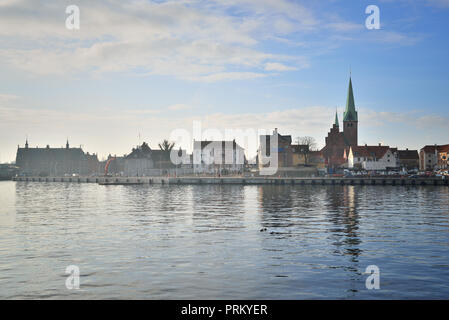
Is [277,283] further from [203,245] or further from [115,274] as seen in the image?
[203,245]

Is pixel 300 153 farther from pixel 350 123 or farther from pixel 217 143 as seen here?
pixel 217 143

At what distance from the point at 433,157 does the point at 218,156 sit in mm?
85954

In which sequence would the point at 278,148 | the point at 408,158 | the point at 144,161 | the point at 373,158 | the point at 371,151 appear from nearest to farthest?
the point at 278,148
the point at 373,158
the point at 371,151
the point at 408,158
the point at 144,161

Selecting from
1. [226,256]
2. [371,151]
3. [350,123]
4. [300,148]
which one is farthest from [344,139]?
[226,256]

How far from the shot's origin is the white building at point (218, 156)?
551 ft

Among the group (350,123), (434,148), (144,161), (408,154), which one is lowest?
(144,161)

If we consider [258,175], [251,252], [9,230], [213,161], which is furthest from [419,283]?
[213,161]

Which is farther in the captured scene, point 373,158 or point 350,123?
point 350,123

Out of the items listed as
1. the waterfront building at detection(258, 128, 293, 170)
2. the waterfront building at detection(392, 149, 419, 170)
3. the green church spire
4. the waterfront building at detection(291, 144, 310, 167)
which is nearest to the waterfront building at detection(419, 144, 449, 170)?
the waterfront building at detection(392, 149, 419, 170)

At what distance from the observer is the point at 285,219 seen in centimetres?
4250

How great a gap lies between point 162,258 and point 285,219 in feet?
64.5

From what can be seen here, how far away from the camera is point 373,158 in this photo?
571 feet

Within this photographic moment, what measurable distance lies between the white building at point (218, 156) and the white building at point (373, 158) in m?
42.8

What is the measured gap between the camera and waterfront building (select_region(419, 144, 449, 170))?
176m
